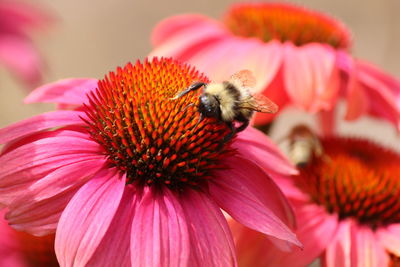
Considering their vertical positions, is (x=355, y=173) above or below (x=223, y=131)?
below

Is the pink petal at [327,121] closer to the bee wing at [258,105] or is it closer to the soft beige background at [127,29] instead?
the bee wing at [258,105]

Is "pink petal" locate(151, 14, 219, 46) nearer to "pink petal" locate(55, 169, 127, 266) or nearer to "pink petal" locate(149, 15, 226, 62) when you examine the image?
"pink petal" locate(149, 15, 226, 62)

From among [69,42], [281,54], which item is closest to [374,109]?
[281,54]

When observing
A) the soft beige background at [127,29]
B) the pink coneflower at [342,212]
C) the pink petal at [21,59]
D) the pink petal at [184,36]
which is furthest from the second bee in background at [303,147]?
the soft beige background at [127,29]

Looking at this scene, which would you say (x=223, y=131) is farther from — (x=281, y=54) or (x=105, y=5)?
(x=105, y=5)

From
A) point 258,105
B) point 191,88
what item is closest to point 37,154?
point 191,88

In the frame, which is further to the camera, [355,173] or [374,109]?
[374,109]

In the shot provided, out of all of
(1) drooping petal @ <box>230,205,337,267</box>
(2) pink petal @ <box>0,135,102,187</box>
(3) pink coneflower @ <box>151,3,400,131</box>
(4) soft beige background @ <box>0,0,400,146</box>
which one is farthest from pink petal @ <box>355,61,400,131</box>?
(4) soft beige background @ <box>0,0,400,146</box>

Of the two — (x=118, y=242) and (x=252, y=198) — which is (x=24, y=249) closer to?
(x=118, y=242)
